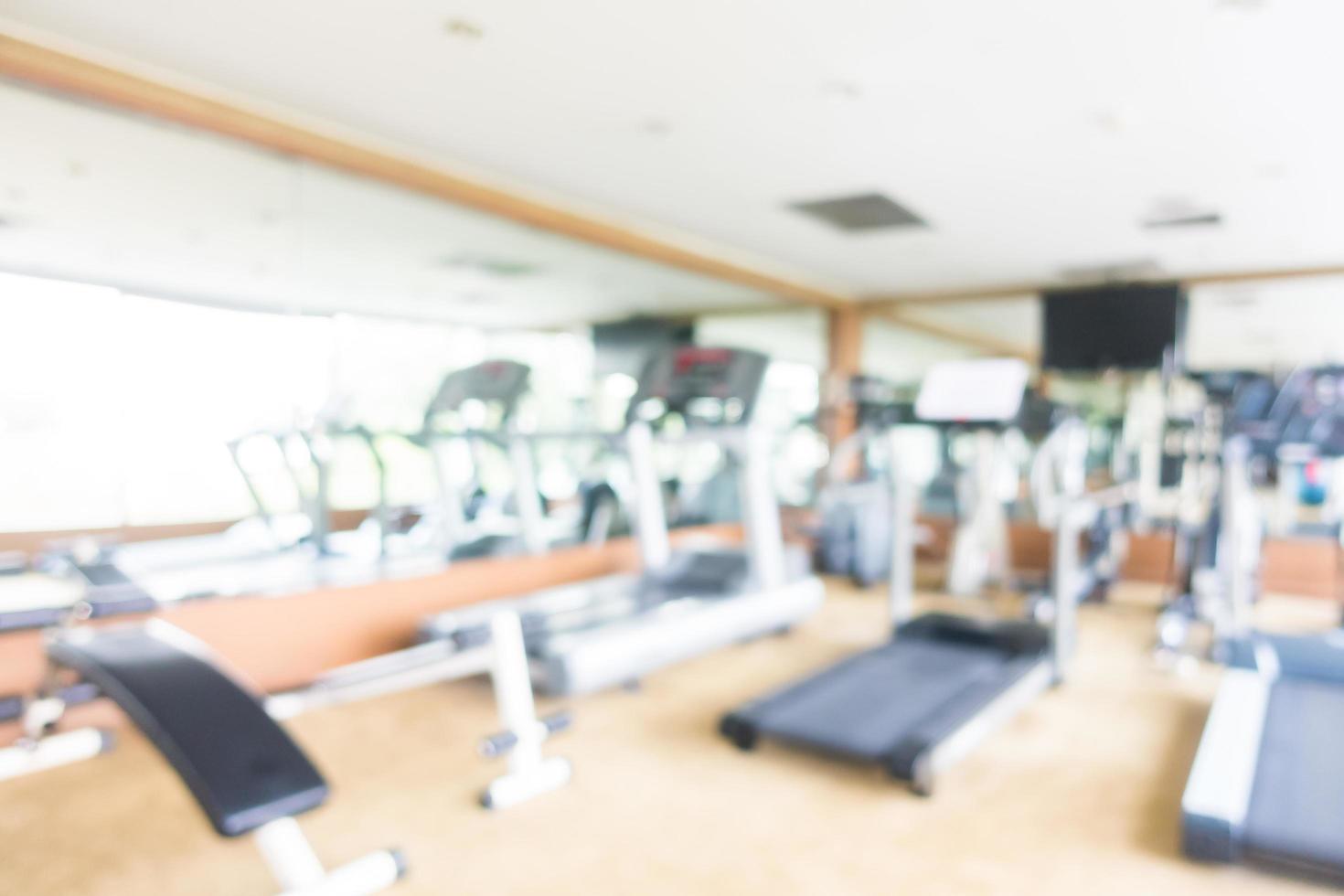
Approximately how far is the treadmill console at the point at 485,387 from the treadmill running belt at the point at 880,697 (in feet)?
6.91

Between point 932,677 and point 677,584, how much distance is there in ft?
5.14

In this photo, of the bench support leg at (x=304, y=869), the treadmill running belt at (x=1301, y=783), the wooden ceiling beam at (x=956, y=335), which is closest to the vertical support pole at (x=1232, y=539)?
the treadmill running belt at (x=1301, y=783)

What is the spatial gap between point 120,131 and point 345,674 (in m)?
2.51

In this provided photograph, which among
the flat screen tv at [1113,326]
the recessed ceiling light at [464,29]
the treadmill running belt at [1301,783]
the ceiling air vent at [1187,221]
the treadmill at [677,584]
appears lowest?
the treadmill running belt at [1301,783]

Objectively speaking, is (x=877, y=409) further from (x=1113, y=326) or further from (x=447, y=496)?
(x=1113, y=326)

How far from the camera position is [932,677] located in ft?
11.7

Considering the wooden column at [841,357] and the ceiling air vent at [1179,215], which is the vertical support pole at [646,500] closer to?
the ceiling air vent at [1179,215]

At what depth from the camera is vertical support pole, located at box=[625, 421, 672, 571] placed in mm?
4180

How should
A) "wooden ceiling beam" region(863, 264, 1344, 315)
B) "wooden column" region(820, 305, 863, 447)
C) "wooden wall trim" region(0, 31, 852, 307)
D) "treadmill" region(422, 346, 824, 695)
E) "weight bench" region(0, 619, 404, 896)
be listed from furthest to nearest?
"wooden column" region(820, 305, 863, 447), "wooden ceiling beam" region(863, 264, 1344, 315), "treadmill" region(422, 346, 824, 695), "wooden wall trim" region(0, 31, 852, 307), "weight bench" region(0, 619, 404, 896)

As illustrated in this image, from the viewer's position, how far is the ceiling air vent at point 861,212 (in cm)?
501

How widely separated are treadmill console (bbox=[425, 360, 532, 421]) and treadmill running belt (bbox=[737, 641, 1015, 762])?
6.91 ft

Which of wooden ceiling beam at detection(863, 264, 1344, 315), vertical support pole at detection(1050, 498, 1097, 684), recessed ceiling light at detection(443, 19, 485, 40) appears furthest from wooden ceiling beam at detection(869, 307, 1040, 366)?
recessed ceiling light at detection(443, 19, 485, 40)

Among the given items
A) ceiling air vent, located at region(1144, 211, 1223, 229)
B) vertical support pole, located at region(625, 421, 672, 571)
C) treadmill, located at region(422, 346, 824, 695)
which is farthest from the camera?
ceiling air vent, located at region(1144, 211, 1223, 229)

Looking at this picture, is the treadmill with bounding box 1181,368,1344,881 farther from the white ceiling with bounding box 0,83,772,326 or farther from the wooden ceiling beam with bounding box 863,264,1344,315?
the white ceiling with bounding box 0,83,772,326
